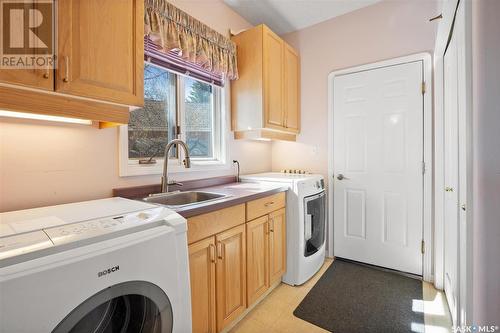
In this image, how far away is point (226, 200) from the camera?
1.45m

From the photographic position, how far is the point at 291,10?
246 centimetres

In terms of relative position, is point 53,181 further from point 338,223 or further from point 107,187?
point 338,223

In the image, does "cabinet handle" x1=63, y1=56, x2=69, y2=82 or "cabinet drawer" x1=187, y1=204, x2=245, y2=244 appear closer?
"cabinet handle" x1=63, y1=56, x2=69, y2=82

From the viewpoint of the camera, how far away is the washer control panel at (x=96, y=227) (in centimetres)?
77

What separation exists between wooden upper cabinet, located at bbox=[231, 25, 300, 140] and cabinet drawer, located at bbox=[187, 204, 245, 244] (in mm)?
1030

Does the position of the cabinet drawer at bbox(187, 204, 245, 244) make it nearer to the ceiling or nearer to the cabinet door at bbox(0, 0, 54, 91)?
the cabinet door at bbox(0, 0, 54, 91)

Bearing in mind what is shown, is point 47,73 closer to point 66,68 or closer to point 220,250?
point 66,68

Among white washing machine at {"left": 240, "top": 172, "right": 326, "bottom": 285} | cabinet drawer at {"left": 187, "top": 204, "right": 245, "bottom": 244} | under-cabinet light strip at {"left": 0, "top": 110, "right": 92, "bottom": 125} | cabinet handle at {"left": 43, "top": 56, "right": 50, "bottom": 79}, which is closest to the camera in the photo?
cabinet handle at {"left": 43, "top": 56, "right": 50, "bottom": 79}

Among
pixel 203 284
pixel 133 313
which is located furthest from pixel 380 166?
pixel 133 313

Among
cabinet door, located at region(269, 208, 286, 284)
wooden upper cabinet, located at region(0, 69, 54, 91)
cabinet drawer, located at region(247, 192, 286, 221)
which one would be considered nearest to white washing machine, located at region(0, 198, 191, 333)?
Answer: wooden upper cabinet, located at region(0, 69, 54, 91)

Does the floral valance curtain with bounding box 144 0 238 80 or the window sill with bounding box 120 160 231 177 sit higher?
the floral valance curtain with bounding box 144 0 238 80

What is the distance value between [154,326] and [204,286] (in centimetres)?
43

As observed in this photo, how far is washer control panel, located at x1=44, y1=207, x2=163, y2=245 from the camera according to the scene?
2.51 ft

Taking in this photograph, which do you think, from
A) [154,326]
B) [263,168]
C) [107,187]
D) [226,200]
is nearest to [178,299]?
[154,326]
